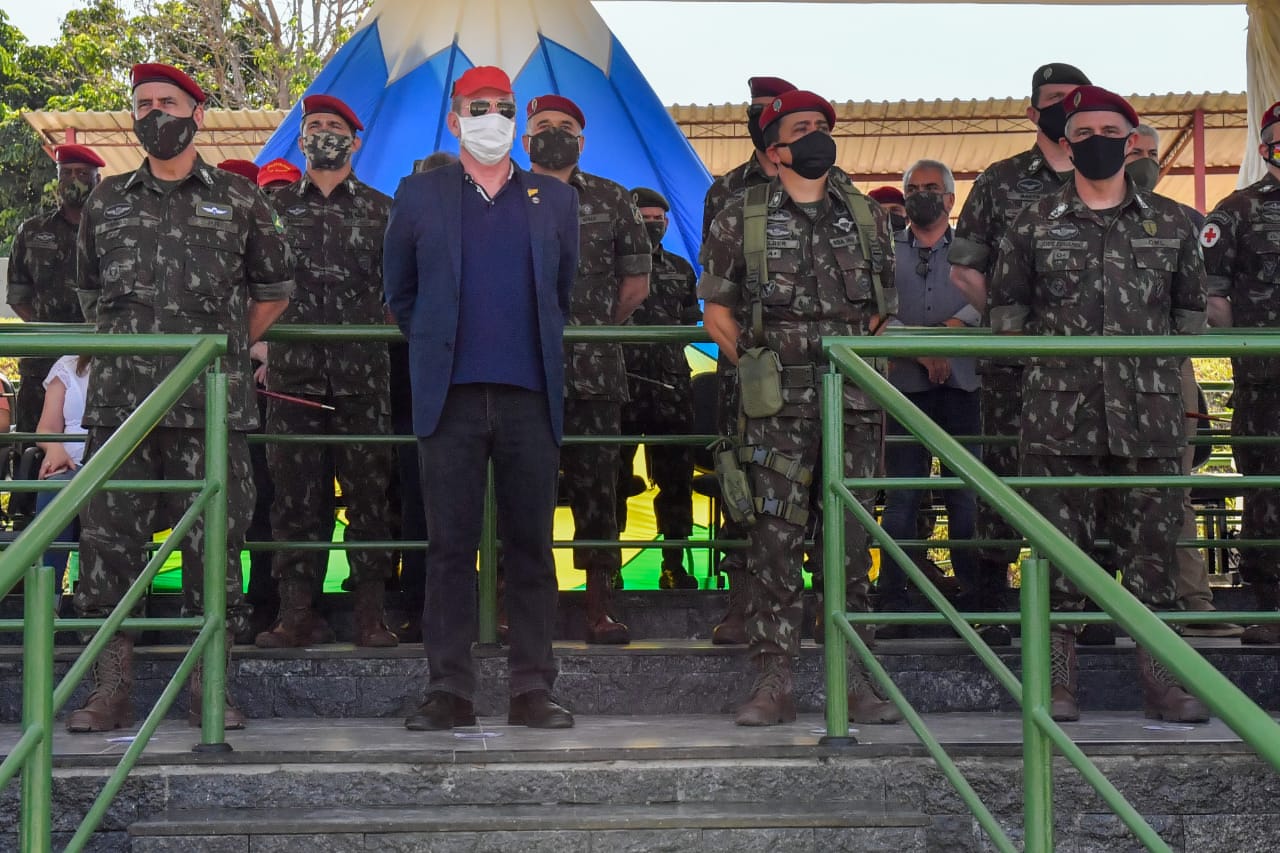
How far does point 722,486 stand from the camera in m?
5.29

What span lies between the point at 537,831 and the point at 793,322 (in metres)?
2.00

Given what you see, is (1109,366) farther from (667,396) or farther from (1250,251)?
(667,396)

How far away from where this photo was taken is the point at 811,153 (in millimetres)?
5277

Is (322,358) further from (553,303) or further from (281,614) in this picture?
(553,303)

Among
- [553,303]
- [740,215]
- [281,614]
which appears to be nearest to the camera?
[553,303]

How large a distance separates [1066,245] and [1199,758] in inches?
72.7

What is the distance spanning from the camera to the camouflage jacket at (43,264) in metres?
7.44

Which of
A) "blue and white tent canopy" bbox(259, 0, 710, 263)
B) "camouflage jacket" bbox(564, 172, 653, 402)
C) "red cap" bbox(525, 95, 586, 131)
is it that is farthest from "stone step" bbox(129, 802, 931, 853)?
"blue and white tent canopy" bbox(259, 0, 710, 263)

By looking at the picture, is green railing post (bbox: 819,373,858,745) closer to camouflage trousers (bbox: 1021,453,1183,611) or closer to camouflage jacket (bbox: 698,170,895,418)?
camouflage jacket (bbox: 698,170,895,418)

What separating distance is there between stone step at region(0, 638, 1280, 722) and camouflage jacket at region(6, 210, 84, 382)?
2.34 metres

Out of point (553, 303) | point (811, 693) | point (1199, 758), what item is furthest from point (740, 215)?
point (1199, 758)

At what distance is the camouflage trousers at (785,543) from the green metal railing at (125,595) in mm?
1624

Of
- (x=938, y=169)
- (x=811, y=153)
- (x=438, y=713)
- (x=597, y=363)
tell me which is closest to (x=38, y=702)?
(x=438, y=713)

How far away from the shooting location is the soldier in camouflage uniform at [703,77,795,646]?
6074mm
